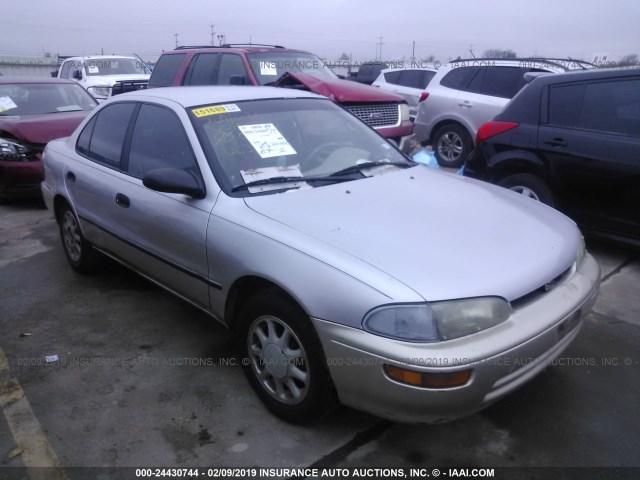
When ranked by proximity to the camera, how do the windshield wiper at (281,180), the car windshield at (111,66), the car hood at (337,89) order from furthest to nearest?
1. the car windshield at (111,66)
2. the car hood at (337,89)
3. the windshield wiper at (281,180)

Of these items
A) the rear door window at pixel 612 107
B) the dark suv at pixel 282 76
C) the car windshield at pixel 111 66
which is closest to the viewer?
the rear door window at pixel 612 107

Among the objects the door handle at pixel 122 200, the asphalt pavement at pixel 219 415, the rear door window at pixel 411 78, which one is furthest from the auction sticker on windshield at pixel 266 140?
the rear door window at pixel 411 78

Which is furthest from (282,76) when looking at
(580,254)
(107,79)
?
(107,79)

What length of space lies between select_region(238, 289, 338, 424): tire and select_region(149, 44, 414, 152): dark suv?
4.54 meters

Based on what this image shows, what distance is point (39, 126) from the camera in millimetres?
7094

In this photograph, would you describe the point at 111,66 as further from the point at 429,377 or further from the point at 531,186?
the point at 429,377

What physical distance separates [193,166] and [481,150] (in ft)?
10.9

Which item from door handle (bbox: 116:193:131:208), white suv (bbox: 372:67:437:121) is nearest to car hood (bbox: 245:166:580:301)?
door handle (bbox: 116:193:131:208)

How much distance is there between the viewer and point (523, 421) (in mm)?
2775

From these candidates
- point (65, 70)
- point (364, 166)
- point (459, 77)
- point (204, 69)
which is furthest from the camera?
point (65, 70)

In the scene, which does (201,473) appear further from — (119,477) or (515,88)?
(515,88)

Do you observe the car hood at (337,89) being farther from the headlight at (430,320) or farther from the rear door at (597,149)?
the headlight at (430,320)

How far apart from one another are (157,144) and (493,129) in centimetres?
330

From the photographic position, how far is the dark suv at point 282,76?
7.41m
